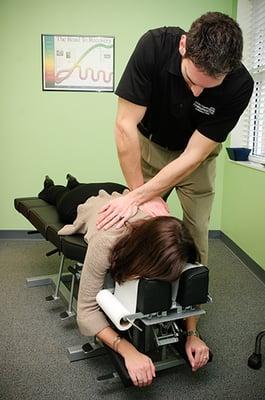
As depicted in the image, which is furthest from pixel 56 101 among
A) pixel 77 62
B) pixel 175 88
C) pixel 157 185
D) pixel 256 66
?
pixel 157 185

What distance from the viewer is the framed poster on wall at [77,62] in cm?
305

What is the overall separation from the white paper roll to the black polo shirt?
67cm

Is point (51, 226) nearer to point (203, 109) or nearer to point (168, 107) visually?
point (168, 107)

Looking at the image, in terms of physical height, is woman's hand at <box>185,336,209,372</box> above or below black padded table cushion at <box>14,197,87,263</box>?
below

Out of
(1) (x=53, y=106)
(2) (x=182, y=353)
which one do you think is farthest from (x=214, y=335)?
(1) (x=53, y=106)

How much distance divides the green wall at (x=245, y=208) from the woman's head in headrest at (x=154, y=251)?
1.58 meters

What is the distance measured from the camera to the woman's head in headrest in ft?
3.56

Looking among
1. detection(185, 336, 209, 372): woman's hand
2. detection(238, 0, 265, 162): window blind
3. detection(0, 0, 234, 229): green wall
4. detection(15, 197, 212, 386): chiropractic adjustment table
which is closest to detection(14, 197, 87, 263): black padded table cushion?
detection(15, 197, 212, 386): chiropractic adjustment table

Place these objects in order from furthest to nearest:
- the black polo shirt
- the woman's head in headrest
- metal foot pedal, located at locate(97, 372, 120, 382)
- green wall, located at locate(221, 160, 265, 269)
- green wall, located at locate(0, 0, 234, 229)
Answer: green wall, located at locate(0, 0, 234, 229) → green wall, located at locate(221, 160, 265, 269) → metal foot pedal, located at locate(97, 372, 120, 382) → the black polo shirt → the woman's head in headrest

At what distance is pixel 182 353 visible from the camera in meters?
1.38

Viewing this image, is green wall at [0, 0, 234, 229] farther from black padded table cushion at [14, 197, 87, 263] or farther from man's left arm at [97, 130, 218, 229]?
man's left arm at [97, 130, 218, 229]

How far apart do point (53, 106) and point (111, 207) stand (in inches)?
81.4

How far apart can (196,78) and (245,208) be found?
1793mm

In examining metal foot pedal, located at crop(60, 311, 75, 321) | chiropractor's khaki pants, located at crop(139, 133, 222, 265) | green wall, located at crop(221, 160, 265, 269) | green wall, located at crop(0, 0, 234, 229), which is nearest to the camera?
chiropractor's khaki pants, located at crop(139, 133, 222, 265)
